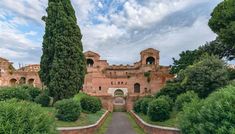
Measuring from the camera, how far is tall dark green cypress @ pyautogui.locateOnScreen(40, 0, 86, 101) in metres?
18.2

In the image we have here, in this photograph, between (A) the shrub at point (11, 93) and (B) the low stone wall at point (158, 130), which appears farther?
(A) the shrub at point (11, 93)

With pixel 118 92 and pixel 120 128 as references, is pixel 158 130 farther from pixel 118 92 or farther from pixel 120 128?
pixel 118 92

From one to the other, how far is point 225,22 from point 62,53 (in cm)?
1505

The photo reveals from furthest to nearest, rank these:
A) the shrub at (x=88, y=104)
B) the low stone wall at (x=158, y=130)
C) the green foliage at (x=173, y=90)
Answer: the shrub at (x=88, y=104)
the green foliage at (x=173, y=90)
the low stone wall at (x=158, y=130)

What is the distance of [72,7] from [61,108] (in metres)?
9.58

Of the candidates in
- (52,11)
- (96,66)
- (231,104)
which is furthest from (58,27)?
(96,66)

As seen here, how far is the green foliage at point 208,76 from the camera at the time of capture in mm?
16206

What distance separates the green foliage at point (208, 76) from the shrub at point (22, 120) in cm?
1250

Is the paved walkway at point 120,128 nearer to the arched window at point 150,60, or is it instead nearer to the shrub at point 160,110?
the shrub at point 160,110

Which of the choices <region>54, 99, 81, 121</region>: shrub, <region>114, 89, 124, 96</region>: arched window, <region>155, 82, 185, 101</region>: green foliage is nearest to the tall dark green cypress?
<region>54, 99, 81, 121</region>: shrub

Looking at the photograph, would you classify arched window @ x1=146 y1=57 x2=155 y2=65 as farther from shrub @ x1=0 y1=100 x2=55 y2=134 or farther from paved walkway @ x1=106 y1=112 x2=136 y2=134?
shrub @ x1=0 y1=100 x2=55 y2=134

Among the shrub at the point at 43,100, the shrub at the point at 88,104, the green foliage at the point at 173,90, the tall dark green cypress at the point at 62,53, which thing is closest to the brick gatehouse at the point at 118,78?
the shrub at the point at 88,104

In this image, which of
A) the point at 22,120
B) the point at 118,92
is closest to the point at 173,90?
the point at 22,120

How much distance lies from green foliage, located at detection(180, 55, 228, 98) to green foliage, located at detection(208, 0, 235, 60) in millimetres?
5145
